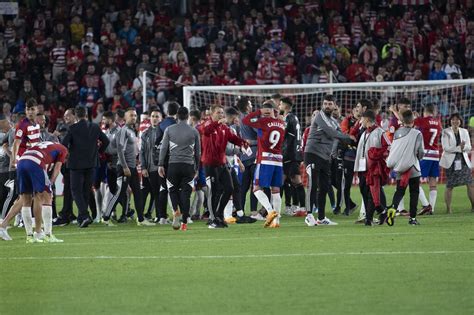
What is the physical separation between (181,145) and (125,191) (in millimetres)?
2967

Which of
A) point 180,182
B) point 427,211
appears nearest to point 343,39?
point 427,211

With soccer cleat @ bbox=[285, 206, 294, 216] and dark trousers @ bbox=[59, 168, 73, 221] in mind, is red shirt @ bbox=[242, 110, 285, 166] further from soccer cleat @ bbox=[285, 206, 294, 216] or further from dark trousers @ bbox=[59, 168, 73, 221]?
dark trousers @ bbox=[59, 168, 73, 221]

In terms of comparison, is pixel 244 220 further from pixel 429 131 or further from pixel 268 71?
pixel 268 71

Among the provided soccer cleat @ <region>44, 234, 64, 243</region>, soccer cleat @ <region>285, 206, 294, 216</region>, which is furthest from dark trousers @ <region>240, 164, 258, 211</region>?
soccer cleat @ <region>44, 234, 64, 243</region>

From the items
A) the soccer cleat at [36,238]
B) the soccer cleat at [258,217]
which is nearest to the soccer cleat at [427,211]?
the soccer cleat at [258,217]

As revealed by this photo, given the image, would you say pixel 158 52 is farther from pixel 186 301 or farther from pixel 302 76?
pixel 186 301

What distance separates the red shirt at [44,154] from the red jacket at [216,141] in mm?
2985

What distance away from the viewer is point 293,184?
21.5 metres

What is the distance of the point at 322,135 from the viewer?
18.2 m

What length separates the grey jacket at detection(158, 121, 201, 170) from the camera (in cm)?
1778

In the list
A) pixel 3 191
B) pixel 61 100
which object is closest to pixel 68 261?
pixel 3 191

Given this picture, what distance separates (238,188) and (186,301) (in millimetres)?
9893

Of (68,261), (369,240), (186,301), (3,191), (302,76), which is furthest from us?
(302,76)

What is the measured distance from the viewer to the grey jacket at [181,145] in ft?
58.3
